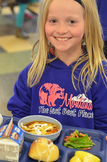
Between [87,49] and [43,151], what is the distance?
2.28 ft

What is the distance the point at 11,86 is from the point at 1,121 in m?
2.26

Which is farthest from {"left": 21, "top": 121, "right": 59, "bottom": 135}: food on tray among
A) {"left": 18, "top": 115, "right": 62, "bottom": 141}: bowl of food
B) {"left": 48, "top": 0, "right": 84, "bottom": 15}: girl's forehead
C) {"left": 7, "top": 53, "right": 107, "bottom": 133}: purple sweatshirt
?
{"left": 48, "top": 0, "right": 84, "bottom": 15}: girl's forehead

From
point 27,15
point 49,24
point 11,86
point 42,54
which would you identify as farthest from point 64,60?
point 27,15

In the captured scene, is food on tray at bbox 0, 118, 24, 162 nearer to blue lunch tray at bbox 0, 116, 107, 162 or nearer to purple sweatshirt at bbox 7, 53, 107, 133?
blue lunch tray at bbox 0, 116, 107, 162

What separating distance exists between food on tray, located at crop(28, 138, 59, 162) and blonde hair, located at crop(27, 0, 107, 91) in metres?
0.52

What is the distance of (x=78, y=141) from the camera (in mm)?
1163

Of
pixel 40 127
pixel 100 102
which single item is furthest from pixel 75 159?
pixel 100 102

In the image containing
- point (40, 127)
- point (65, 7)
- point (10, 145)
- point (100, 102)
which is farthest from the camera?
point (100, 102)

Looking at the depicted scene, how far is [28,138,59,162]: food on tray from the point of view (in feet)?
3.34

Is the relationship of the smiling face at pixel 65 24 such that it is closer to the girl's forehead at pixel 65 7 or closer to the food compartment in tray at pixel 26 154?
the girl's forehead at pixel 65 7

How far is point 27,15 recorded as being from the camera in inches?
254

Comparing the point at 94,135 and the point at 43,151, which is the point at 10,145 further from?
the point at 94,135

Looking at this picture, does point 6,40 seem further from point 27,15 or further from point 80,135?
point 80,135

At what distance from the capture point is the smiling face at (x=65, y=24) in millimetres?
1376
